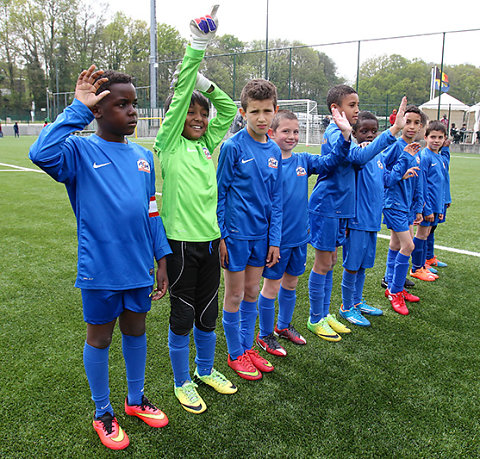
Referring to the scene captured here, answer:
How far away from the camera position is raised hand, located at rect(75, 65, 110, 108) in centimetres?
179

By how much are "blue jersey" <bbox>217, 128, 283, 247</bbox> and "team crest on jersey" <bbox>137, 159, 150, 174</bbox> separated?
57cm

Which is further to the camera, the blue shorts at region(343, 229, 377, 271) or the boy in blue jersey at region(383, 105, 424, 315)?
the boy in blue jersey at region(383, 105, 424, 315)

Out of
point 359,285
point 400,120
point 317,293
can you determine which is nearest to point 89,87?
point 400,120

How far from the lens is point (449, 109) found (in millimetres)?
24719

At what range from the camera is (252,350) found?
9.45 ft

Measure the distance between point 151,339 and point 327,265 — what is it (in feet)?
4.83

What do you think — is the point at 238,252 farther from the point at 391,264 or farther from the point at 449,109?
the point at 449,109

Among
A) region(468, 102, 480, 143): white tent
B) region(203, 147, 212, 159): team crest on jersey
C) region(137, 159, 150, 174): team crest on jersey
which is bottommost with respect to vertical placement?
region(137, 159, 150, 174): team crest on jersey

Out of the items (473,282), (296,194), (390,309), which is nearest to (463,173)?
(473,282)

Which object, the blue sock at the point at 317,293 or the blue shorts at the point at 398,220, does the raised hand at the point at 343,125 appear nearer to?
the blue sock at the point at 317,293

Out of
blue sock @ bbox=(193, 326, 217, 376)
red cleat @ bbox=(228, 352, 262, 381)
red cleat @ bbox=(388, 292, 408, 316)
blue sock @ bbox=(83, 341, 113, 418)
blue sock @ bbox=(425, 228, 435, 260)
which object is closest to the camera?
blue sock @ bbox=(83, 341, 113, 418)

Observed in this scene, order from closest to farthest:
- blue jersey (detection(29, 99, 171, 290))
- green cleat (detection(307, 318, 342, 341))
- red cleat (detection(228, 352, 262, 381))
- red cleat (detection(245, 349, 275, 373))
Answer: blue jersey (detection(29, 99, 171, 290)), red cleat (detection(228, 352, 262, 381)), red cleat (detection(245, 349, 275, 373)), green cleat (detection(307, 318, 342, 341))

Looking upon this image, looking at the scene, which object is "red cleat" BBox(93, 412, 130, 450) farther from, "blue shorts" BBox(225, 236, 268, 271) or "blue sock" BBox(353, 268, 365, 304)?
"blue sock" BBox(353, 268, 365, 304)

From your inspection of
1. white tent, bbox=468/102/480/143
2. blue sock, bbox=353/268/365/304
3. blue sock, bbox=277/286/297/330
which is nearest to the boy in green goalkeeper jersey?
blue sock, bbox=277/286/297/330
